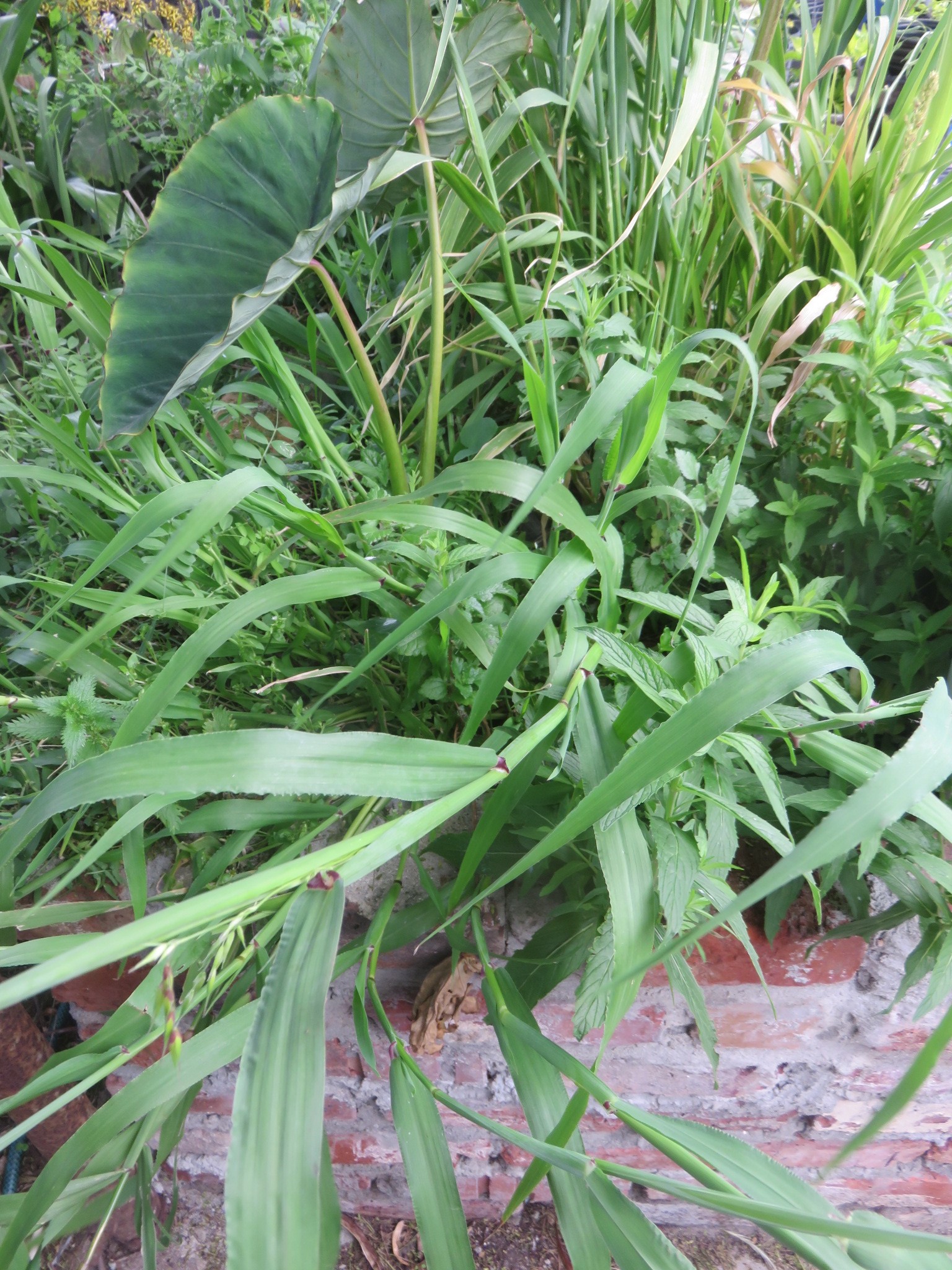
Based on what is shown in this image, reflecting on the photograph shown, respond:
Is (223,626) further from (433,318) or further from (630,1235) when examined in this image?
(630,1235)

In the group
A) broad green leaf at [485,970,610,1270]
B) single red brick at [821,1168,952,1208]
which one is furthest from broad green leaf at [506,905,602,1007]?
single red brick at [821,1168,952,1208]

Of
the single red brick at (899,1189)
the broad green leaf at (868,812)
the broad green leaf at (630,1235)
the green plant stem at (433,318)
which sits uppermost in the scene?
the green plant stem at (433,318)

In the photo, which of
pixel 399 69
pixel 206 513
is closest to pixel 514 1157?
pixel 206 513

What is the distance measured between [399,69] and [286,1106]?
84 cm

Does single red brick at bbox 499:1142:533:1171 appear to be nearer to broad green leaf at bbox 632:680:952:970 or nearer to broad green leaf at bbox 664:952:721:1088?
broad green leaf at bbox 664:952:721:1088

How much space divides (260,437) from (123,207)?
26.5 inches

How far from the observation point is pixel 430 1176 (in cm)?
57

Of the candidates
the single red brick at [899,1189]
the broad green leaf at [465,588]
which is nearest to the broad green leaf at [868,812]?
the broad green leaf at [465,588]

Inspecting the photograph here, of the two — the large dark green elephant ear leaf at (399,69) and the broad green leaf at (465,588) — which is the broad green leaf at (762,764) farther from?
the large dark green elephant ear leaf at (399,69)

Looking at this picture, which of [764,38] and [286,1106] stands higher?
[764,38]

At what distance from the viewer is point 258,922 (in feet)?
2.60

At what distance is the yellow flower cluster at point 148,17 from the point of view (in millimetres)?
1138

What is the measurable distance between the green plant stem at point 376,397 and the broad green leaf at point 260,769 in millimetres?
395

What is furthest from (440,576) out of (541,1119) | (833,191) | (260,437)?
(833,191)
